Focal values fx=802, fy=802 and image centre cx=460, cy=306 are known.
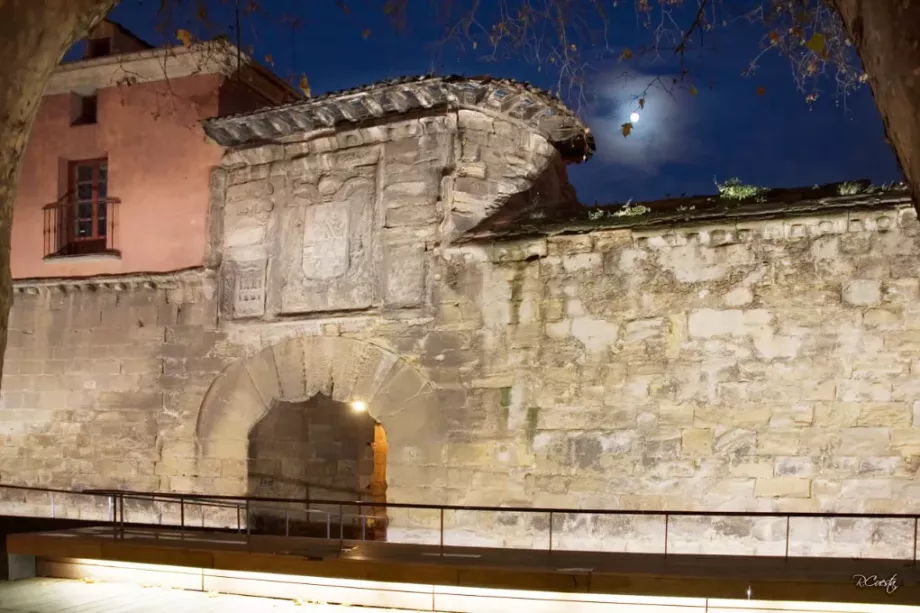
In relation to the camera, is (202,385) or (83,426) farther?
(83,426)

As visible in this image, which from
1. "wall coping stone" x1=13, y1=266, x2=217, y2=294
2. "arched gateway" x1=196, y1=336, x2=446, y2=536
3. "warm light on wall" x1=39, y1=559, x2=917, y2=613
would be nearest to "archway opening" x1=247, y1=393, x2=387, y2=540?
"arched gateway" x1=196, y1=336, x2=446, y2=536

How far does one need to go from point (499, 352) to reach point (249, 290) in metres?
2.92

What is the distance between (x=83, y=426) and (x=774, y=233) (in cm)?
759

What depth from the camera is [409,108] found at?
7.84 metres

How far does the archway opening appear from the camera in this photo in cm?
866

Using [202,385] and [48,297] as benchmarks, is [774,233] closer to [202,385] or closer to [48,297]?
[202,385]

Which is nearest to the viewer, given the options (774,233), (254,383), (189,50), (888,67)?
(888,67)

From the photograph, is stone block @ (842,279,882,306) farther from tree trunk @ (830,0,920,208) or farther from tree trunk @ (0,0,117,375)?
tree trunk @ (0,0,117,375)

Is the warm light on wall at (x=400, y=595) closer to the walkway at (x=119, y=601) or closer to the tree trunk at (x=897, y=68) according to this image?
the walkway at (x=119, y=601)

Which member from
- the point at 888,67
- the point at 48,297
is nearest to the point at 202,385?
the point at 48,297

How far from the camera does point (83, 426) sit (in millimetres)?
9148

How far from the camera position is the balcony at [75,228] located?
9.52m

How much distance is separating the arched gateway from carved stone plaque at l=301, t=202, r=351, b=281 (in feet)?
2.27

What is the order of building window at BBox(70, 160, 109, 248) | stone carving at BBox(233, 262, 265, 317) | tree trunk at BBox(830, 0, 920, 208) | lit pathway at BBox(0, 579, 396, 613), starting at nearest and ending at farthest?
tree trunk at BBox(830, 0, 920, 208) → lit pathway at BBox(0, 579, 396, 613) → stone carving at BBox(233, 262, 265, 317) → building window at BBox(70, 160, 109, 248)
